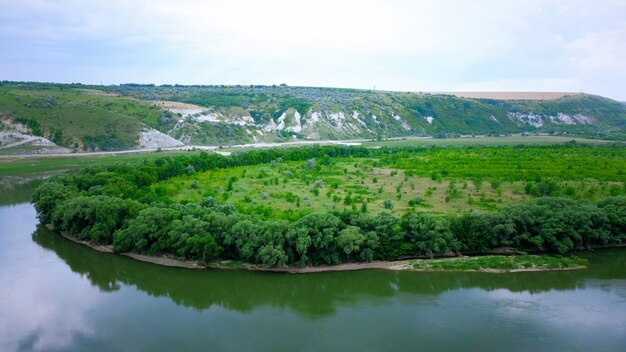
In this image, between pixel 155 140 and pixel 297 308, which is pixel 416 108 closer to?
pixel 155 140

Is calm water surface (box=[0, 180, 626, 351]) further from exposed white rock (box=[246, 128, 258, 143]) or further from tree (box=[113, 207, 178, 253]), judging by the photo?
exposed white rock (box=[246, 128, 258, 143])

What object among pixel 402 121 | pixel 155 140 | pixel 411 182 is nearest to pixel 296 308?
pixel 411 182

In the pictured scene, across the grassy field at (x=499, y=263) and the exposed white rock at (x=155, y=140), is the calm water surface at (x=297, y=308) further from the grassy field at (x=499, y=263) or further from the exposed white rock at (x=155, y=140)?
the exposed white rock at (x=155, y=140)

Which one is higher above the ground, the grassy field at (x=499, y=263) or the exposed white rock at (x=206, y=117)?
the exposed white rock at (x=206, y=117)

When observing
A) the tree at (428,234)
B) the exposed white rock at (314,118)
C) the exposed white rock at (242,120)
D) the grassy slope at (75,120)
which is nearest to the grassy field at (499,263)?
the tree at (428,234)

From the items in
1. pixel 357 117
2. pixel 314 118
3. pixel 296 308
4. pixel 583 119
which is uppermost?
pixel 583 119

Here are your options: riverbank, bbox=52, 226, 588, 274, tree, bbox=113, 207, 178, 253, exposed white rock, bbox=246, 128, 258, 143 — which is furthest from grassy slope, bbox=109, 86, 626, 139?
riverbank, bbox=52, 226, 588, 274
